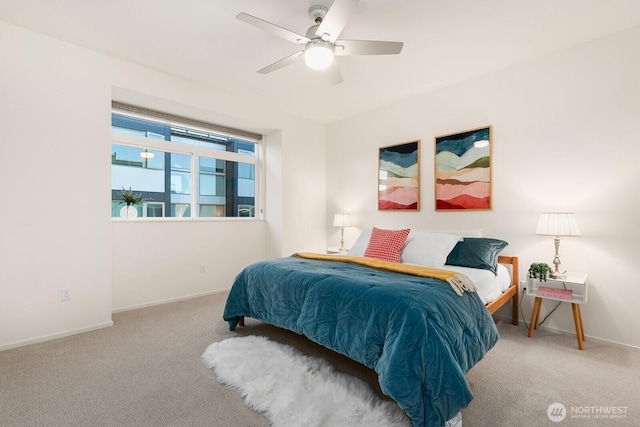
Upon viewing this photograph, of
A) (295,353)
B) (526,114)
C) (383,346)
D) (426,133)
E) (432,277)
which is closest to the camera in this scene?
(383,346)

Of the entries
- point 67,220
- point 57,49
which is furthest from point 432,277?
point 57,49

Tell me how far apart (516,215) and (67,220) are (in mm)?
4328

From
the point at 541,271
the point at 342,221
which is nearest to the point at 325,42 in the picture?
the point at 541,271

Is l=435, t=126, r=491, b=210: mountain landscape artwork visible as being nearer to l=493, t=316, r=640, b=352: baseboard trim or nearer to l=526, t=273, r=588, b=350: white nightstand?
l=526, t=273, r=588, b=350: white nightstand

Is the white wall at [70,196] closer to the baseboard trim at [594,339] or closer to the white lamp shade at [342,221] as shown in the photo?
the white lamp shade at [342,221]

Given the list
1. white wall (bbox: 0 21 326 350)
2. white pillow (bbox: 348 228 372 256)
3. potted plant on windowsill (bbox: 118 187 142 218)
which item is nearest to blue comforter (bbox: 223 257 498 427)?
white pillow (bbox: 348 228 372 256)

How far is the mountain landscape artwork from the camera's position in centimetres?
339

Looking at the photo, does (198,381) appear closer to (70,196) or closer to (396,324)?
(396,324)

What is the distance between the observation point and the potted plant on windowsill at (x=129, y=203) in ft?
12.0

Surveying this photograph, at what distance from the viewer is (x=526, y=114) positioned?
3.11m

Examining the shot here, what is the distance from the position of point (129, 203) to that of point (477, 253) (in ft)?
12.7

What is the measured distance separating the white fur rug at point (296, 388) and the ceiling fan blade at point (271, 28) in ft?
7.44

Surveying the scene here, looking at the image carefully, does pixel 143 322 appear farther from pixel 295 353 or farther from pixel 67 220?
pixel 295 353

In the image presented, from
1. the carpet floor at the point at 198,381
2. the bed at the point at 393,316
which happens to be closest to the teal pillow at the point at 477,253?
the bed at the point at 393,316
